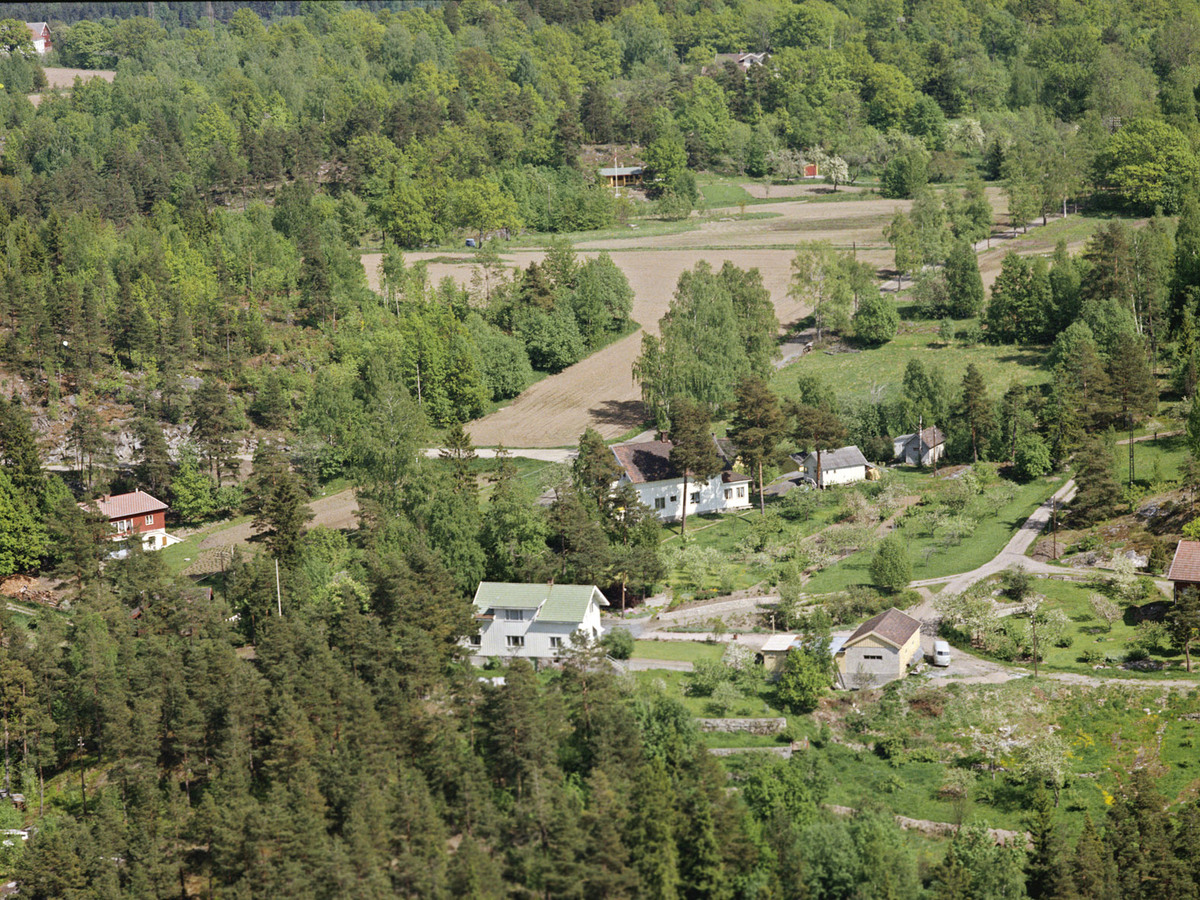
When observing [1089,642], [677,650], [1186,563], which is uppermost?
[1186,563]

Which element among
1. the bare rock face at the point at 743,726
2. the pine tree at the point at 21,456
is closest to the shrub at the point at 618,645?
the bare rock face at the point at 743,726

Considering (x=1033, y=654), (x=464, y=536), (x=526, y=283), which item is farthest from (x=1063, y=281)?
(x=464, y=536)

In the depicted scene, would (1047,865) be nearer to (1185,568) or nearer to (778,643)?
(778,643)

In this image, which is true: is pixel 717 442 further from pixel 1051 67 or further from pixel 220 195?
pixel 1051 67

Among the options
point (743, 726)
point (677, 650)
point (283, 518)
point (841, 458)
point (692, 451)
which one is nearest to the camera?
point (743, 726)

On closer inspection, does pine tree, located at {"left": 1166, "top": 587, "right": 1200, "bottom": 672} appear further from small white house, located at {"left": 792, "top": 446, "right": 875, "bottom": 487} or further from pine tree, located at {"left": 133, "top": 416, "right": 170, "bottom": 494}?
pine tree, located at {"left": 133, "top": 416, "right": 170, "bottom": 494}

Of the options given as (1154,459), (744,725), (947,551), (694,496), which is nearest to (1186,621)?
(947,551)

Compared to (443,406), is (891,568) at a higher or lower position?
lower
